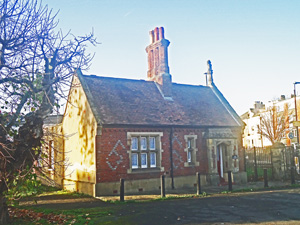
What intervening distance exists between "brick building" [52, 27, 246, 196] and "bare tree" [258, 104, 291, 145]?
31299mm

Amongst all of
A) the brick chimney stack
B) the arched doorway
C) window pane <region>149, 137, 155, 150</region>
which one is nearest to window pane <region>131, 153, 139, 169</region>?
window pane <region>149, 137, 155, 150</region>

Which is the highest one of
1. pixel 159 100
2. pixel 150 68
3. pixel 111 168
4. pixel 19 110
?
pixel 150 68

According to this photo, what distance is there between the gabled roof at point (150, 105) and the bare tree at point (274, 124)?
30604 mm

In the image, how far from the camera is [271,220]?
871 centimetres

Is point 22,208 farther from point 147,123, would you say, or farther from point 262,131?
point 262,131

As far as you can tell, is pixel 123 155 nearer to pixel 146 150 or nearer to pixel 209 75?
pixel 146 150

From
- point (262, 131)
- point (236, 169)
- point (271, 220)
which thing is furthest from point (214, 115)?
point (262, 131)

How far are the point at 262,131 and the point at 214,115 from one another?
1361 inches

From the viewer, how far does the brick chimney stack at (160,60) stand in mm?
20734

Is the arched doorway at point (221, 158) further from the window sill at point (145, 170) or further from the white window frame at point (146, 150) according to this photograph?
the window sill at point (145, 170)

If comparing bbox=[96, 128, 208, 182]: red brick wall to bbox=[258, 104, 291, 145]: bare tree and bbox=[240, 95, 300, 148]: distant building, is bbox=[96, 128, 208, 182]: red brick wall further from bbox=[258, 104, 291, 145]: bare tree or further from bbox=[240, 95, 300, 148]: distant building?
bbox=[240, 95, 300, 148]: distant building

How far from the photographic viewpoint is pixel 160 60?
20.9 m

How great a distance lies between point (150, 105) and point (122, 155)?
4.43 meters

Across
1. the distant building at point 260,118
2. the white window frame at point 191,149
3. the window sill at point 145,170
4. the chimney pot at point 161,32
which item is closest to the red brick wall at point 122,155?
the window sill at point 145,170
